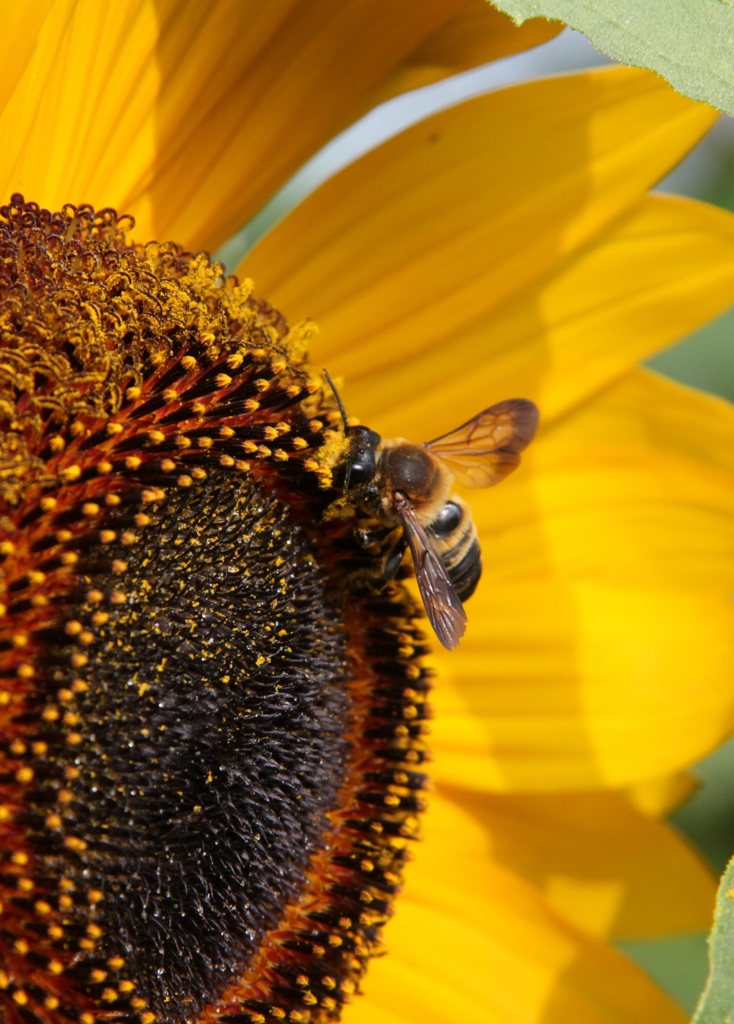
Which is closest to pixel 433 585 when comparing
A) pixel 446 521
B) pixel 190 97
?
pixel 446 521

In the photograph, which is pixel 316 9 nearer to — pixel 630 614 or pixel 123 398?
pixel 123 398

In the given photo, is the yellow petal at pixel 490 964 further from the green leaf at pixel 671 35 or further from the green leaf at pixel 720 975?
the green leaf at pixel 671 35

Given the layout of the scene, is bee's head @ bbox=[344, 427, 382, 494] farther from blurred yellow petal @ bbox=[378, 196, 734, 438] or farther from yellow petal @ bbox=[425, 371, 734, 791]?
yellow petal @ bbox=[425, 371, 734, 791]

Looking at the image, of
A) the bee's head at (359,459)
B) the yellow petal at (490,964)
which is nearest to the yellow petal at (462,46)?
the bee's head at (359,459)

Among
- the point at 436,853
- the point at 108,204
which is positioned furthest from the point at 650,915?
the point at 108,204

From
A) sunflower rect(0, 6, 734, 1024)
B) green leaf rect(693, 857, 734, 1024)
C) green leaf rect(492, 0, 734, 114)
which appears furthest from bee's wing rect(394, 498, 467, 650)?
green leaf rect(492, 0, 734, 114)

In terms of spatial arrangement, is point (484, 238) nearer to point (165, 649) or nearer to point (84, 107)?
point (84, 107)
